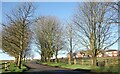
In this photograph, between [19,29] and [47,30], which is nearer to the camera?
[19,29]

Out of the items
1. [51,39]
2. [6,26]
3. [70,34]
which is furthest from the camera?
[51,39]

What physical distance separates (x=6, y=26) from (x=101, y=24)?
12.7m

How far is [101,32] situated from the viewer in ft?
97.8

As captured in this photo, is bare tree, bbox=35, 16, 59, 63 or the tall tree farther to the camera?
bare tree, bbox=35, 16, 59, 63

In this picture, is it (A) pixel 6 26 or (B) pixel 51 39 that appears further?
(B) pixel 51 39

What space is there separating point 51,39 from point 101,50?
68.2 feet

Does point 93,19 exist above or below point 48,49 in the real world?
above

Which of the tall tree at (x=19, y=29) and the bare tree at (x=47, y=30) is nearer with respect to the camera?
the tall tree at (x=19, y=29)

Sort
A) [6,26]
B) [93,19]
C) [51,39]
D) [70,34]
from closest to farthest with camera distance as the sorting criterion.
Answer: [6,26]
[93,19]
[70,34]
[51,39]

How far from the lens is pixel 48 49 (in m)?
52.3

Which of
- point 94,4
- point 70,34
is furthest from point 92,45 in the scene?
point 70,34

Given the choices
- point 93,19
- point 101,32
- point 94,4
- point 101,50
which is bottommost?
point 101,50

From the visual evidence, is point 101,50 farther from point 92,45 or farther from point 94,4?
point 94,4

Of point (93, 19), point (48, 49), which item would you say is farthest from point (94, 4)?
point (48, 49)
